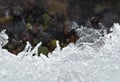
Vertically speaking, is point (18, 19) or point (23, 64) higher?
point (18, 19)

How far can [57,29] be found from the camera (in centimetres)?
175

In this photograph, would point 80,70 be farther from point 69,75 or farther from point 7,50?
point 7,50

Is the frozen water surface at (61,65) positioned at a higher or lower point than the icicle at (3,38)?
lower

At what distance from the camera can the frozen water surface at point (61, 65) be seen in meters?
1.53

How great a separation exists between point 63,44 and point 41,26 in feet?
0.45

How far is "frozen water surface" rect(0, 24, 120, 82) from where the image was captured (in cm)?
153

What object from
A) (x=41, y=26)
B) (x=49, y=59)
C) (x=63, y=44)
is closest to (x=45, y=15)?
(x=41, y=26)

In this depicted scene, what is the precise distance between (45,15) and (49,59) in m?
0.29

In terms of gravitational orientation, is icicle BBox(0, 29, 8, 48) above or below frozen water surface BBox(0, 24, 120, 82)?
above

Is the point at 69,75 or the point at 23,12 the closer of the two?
the point at 69,75

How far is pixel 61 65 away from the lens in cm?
153

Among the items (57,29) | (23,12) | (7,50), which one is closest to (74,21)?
(57,29)

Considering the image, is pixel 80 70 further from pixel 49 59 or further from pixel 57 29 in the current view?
pixel 57 29

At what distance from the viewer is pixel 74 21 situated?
1.77 metres
